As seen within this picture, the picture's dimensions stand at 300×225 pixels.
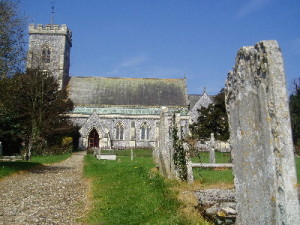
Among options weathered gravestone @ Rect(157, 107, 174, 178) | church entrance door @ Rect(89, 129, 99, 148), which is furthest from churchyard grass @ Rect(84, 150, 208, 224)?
church entrance door @ Rect(89, 129, 99, 148)

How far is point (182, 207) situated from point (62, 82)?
1569 inches

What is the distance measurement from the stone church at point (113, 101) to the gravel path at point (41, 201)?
26.9 meters

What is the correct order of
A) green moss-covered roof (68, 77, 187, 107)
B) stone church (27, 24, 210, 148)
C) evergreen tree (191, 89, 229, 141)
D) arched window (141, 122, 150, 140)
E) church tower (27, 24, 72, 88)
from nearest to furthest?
evergreen tree (191, 89, 229, 141) < stone church (27, 24, 210, 148) < arched window (141, 122, 150, 140) < green moss-covered roof (68, 77, 187, 107) < church tower (27, 24, 72, 88)

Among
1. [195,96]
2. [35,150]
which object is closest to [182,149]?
[35,150]

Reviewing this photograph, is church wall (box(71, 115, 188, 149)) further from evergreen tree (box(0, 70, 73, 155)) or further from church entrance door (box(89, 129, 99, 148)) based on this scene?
evergreen tree (box(0, 70, 73, 155))

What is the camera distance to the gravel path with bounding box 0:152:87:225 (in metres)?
5.92

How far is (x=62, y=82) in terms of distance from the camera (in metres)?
42.8

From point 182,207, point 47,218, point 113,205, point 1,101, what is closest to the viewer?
point 182,207

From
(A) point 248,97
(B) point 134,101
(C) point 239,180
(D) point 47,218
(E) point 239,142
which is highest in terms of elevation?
(B) point 134,101

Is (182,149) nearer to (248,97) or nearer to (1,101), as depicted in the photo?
(248,97)

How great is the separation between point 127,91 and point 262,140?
4070 centimetres

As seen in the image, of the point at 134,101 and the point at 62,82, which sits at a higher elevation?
the point at 62,82

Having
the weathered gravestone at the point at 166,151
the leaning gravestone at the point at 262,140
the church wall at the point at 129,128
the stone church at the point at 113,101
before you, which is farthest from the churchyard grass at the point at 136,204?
the church wall at the point at 129,128

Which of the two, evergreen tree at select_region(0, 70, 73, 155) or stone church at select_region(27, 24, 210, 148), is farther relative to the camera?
stone church at select_region(27, 24, 210, 148)
